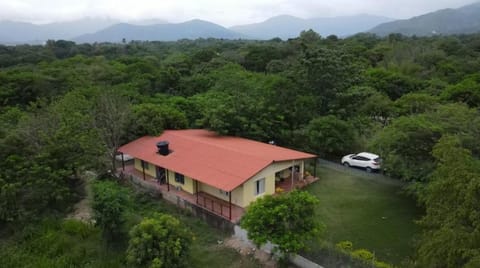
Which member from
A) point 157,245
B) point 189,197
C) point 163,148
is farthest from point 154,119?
point 157,245

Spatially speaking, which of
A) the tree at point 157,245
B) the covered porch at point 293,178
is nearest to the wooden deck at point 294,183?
the covered porch at point 293,178

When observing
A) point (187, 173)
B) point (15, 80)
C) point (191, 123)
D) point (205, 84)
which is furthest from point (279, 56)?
point (187, 173)

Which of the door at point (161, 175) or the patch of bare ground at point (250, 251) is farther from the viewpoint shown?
the door at point (161, 175)

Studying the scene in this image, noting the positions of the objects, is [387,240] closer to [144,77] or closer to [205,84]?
[205,84]

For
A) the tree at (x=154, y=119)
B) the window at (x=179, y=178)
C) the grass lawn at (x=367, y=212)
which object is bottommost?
the grass lawn at (x=367, y=212)

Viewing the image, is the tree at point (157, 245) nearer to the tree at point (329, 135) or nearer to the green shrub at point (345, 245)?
the green shrub at point (345, 245)

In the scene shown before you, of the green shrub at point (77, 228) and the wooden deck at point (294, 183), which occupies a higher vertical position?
the wooden deck at point (294, 183)

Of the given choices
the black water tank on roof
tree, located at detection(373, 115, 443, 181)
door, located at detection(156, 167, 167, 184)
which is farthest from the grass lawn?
the black water tank on roof

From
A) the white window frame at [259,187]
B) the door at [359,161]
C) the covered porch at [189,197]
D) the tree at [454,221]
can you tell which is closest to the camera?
the tree at [454,221]
